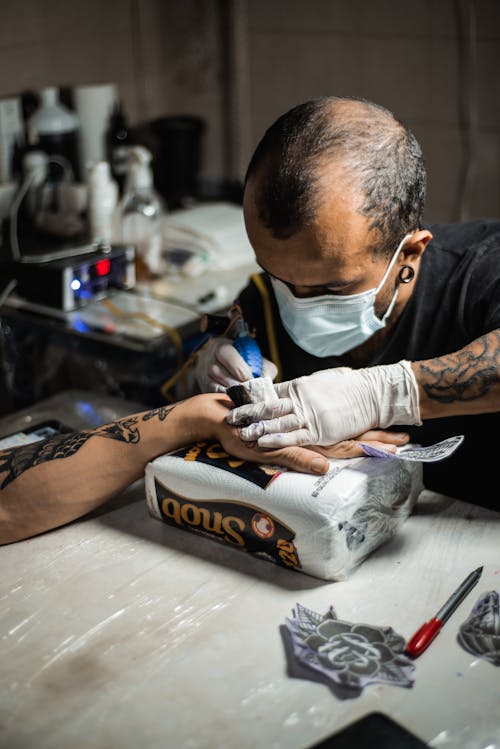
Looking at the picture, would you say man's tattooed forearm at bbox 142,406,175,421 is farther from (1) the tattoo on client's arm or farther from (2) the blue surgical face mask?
(2) the blue surgical face mask

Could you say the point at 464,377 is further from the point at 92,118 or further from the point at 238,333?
the point at 92,118

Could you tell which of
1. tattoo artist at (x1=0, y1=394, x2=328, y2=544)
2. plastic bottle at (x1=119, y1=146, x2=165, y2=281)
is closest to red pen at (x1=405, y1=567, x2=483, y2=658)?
tattoo artist at (x1=0, y1=394, x2=328, y2=544)

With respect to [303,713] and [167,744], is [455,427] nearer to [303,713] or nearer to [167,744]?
[303,713]

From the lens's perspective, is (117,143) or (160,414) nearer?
(160,414)

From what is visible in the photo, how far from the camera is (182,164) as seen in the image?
3145mm

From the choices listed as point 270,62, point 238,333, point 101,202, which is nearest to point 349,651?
point 238,333

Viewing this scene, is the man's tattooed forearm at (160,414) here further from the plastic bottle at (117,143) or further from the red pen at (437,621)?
the plastic bottle at (117,143)

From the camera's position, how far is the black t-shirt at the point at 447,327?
1557 millimetres

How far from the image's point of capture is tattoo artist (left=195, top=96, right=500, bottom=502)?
4.40 ft

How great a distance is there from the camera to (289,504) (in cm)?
122

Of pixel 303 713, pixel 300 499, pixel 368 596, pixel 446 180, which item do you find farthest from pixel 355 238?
pixel 446 180

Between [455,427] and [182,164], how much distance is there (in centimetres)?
188

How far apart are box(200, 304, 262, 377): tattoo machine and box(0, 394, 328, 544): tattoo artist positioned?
0.14m

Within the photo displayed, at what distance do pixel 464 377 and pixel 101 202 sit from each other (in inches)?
58.6
